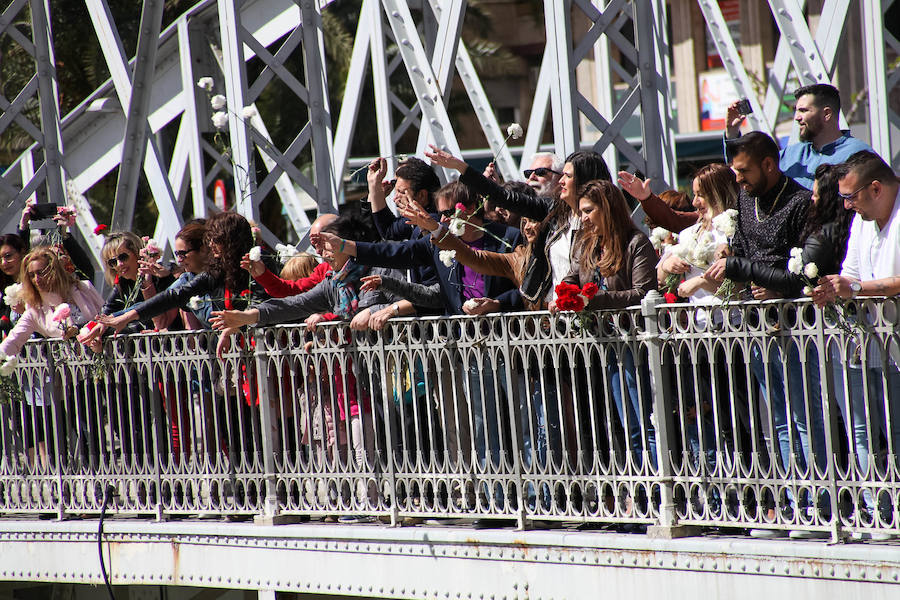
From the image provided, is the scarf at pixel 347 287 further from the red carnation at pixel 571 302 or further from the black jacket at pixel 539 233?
the red carnation at pixel 571 302

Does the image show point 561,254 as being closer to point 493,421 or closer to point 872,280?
point 493,421

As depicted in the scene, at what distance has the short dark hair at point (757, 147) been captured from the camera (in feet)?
19.3

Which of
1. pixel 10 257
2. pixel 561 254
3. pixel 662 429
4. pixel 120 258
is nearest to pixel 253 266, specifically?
pixel 120 258

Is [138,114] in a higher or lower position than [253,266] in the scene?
higher

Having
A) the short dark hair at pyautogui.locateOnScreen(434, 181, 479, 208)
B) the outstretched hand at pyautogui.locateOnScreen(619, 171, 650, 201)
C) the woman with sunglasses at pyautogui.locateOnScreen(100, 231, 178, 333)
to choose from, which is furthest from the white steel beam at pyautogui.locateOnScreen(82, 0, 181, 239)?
the outstretched hand at pyautogui.locateOnScreen(619, 171, 650, 201)

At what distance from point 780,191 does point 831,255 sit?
509 millimetres

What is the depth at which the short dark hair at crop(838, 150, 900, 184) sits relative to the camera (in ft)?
17.6

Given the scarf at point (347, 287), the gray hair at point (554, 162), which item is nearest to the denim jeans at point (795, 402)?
the gray hair at point (554, 162)

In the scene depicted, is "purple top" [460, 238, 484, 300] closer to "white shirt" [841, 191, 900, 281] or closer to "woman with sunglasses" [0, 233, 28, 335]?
"white shirt" [841, 191, 900, 281]

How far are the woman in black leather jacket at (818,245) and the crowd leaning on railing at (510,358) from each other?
1cm

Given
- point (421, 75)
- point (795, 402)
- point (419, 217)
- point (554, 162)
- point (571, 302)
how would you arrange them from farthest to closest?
point (421, 75)
point (554, 162)
point (419, 217)
point (571, 302)
point (795, 402)

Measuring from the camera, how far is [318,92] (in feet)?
33.9

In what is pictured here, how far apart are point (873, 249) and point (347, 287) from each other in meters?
3.10

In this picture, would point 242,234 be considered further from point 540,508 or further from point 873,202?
point 873,202
